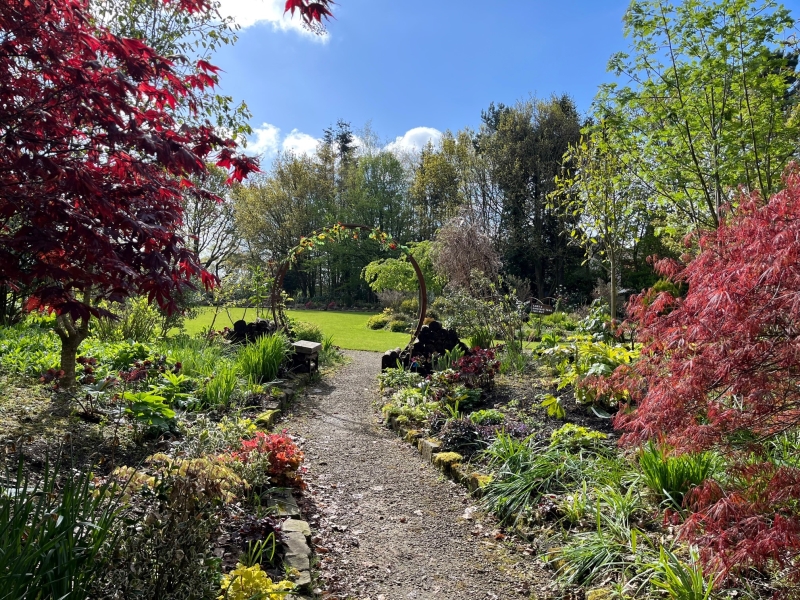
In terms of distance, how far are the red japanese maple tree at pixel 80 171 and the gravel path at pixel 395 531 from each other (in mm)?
1877

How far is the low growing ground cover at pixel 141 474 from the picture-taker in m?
1.76

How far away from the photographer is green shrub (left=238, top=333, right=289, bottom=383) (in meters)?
6.89

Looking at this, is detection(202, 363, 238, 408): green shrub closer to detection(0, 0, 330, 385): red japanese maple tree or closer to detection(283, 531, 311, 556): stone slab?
detection(283, 531, 311, 556): stone slab

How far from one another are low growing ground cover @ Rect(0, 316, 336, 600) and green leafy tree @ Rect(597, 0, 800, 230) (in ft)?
18.0

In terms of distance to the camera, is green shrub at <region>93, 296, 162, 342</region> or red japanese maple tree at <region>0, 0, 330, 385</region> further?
green shrub at <region>93, 296, 162, 342</region>

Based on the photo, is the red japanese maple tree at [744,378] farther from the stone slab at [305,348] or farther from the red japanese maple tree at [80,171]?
the stone slab at [305,348]

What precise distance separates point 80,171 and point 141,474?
53.0 inches

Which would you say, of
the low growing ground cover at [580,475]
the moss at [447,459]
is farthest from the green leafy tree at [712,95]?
the moss at [447,459]

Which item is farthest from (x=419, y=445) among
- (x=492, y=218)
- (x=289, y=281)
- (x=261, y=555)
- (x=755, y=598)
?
(x=289, y=281)

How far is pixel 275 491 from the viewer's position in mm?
3531

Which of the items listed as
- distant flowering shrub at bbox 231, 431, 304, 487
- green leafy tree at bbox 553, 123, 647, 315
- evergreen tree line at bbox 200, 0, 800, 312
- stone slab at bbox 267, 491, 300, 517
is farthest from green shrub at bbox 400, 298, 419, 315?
stone slab at bbox 267, 491, 300, 517

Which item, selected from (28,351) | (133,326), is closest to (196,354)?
(28,351)

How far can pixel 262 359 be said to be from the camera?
7.14 meters

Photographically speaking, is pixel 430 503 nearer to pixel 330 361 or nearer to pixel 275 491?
pixel 275 491
